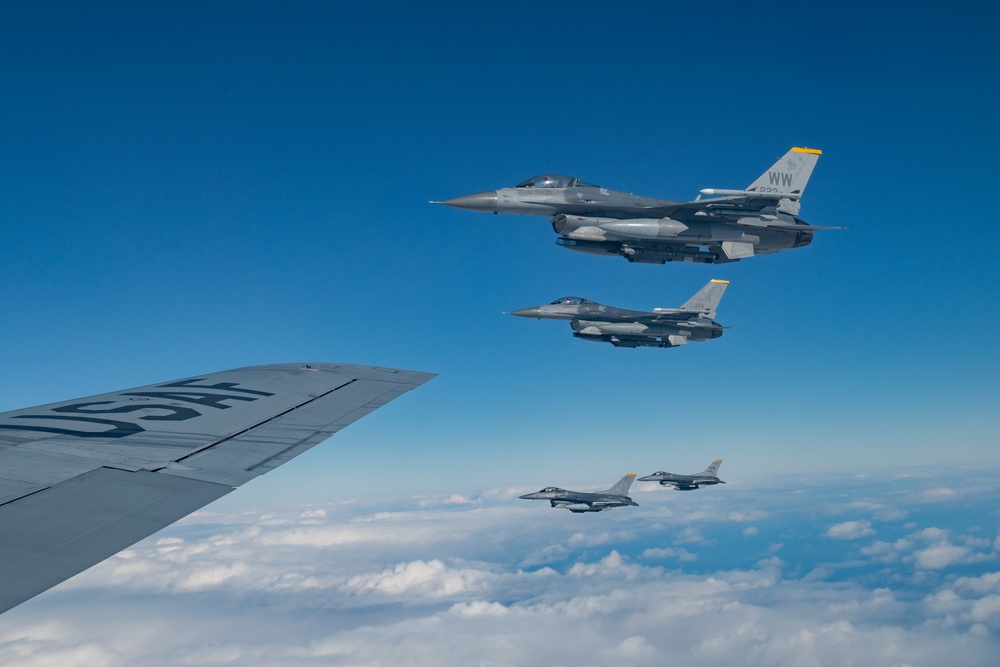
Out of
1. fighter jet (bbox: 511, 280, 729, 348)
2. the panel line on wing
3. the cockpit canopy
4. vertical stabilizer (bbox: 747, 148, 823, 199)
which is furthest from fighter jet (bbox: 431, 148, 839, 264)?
the panel line on wing

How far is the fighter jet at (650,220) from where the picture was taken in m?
31.0

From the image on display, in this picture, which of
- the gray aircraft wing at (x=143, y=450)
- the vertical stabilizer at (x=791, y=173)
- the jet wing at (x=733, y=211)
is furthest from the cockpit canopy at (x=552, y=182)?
the gray aircraft wing at (x=143, y=450)

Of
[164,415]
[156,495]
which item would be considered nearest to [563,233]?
[164,415]

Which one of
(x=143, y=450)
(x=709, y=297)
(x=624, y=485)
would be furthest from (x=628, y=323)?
(x=143, y=450)

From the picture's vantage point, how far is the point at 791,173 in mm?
36406

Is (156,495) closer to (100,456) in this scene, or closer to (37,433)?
(100,456)

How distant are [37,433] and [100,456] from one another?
1311mm

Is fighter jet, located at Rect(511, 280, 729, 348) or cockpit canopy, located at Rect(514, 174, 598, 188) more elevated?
cockpit canopy, located at Rect(514, 174, 598, 188)

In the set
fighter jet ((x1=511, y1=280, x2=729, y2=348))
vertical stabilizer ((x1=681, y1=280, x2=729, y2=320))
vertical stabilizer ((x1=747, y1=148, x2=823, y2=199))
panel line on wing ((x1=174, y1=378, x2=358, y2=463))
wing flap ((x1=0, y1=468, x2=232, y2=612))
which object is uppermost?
vertical stabilizer ((x1=747, y1=148, x2=823, y2=199))

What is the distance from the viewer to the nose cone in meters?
30.1

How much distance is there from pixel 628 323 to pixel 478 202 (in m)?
15.7

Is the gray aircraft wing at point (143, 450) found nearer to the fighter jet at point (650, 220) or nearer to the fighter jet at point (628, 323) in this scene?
the fighter jet at point (650, 220)

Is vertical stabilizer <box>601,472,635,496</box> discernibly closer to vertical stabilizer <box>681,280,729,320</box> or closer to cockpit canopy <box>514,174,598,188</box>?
vertical stabilizer <box>681,280,729,320</box>

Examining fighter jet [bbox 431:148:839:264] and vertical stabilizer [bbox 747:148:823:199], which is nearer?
fighter jet [bbox 431:148:839:264]
